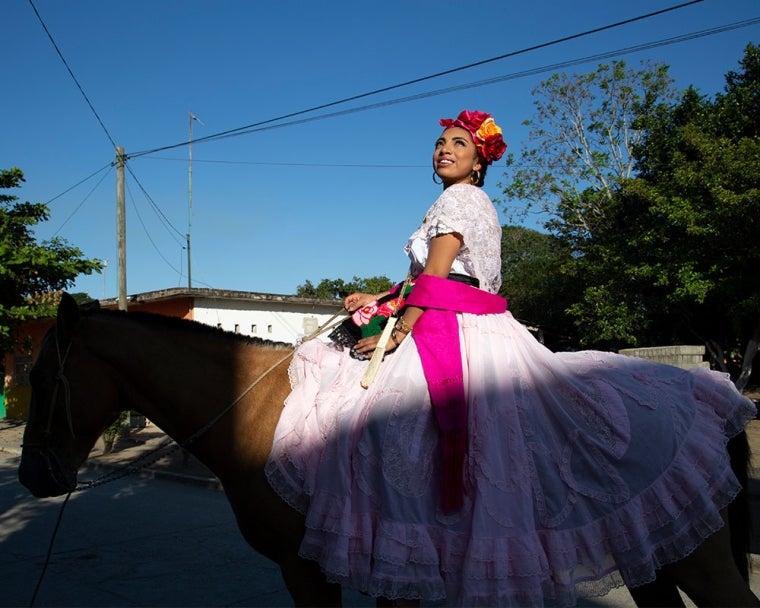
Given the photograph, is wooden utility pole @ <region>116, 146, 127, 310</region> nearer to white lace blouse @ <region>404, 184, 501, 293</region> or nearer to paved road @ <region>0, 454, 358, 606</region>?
paved road @ <region>0, 454, 358, 606</region>

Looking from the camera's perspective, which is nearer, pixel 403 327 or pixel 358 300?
pixel 403 327

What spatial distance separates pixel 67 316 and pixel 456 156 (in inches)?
79.2

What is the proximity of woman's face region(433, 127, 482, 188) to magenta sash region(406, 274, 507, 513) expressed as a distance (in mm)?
626

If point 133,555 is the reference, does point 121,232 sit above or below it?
above

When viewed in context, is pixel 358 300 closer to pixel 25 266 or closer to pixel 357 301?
pixel 357 301

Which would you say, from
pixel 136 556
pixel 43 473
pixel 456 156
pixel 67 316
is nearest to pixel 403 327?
pixel 456 156

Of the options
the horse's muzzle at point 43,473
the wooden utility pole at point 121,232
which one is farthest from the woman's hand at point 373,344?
the wooden utility pole at point 121,232

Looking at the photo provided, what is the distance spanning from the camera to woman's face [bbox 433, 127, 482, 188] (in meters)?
3.05

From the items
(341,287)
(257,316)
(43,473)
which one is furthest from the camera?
(341,287)

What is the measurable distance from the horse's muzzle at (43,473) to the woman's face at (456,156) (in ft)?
7.55

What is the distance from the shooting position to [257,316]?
18484mm

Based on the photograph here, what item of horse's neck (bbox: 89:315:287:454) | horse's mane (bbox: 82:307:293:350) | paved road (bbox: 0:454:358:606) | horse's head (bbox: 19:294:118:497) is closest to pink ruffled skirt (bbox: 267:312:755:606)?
horse's neck (bbox: 89:315:287:454)

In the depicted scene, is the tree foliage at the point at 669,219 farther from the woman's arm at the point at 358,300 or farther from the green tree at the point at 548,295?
the woman's arm at the point at 358,300

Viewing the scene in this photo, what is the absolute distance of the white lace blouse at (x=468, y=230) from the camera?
2760mm
